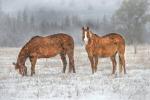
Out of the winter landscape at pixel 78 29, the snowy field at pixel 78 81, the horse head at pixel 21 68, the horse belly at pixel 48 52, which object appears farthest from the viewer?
the horse belly at pixel 48 52

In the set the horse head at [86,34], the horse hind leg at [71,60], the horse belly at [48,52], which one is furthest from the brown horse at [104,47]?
the horse belly at [48,52]

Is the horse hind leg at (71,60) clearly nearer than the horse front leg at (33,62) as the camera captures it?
No

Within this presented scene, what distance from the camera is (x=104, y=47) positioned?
8305 millimetres

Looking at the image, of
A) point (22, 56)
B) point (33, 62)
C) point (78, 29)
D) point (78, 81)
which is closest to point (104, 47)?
point (78, 29)

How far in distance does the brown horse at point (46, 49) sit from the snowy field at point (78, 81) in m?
0.07

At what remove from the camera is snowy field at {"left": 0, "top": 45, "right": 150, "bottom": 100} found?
733 cm

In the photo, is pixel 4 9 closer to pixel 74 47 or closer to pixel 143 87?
pixel 74 47

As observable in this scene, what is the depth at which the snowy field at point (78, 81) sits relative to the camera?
7.33m

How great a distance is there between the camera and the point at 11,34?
7949 millimetres

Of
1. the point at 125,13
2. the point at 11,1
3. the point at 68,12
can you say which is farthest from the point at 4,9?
the point at 125,13

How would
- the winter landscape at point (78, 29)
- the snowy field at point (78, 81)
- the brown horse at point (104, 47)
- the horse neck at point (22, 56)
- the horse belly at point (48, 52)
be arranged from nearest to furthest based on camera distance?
the snowy field at point (78, 81)
the winter landscape at point (78, 29)
the brown horse at point (104, 47)
the horse neck at point (22, 56)
the horse belly at point (48, 52)

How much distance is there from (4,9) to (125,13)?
150 centimetres

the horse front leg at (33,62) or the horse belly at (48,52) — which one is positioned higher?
the horse belly at (48,52)

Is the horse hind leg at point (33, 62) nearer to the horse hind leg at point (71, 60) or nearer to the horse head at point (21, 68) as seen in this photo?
the horse head at point (21, 68)
